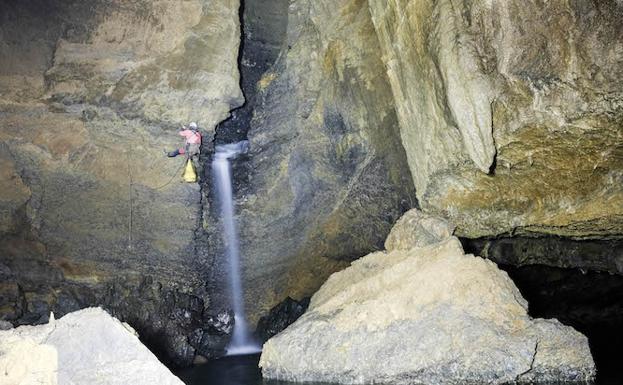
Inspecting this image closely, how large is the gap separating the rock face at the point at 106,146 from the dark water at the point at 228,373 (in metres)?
0.84

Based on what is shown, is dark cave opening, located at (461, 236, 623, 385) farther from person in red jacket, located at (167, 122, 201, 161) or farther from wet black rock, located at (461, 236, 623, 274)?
person in red jacket, located at (167, 122, 201, 161)

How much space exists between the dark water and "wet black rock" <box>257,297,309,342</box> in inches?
31.7

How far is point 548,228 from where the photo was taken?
8055 millimetres

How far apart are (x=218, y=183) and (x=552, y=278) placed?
371 inches

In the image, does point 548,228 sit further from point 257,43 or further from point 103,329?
point 257,43

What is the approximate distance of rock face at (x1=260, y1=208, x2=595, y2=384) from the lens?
21.1 ft

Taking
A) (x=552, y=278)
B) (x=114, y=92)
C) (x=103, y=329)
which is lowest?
(x=552, y=278)

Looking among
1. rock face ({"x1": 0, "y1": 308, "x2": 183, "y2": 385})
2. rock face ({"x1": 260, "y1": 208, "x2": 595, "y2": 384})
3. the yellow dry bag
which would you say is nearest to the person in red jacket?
the yellow dry bag

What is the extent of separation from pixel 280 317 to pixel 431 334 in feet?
19.2

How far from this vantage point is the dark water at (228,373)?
27.5 feet

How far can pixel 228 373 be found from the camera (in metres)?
9.56

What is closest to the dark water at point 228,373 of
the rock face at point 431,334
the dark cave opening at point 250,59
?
the rock face at point 431,334

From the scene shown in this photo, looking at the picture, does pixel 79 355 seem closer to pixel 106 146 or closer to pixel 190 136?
pixel 190 136

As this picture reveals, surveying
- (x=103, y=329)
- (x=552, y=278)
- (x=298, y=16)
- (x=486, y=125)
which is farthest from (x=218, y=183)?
(x=552, y=278)
